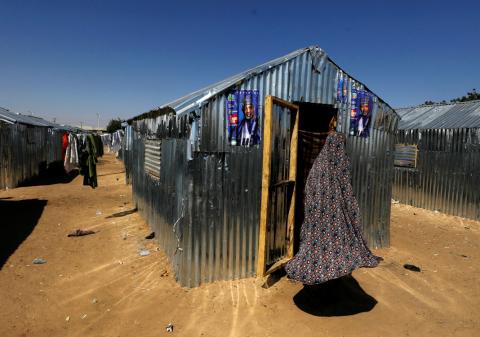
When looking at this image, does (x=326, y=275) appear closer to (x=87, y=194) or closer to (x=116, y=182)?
(x=87, y=194)

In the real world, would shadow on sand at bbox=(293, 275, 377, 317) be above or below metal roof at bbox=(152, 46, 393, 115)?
below

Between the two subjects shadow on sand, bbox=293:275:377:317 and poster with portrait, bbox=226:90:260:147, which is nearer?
shadow on sand, bbox=293:275:377:317

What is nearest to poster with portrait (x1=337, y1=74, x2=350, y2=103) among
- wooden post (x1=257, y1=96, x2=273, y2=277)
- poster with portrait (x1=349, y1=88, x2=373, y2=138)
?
poster with portrait (x1=349, y1=88, x2=373, y2=138)

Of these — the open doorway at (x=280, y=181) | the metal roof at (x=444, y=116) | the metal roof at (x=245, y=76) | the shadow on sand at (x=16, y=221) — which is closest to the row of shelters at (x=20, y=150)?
the shadow on sand at (x=16, y=221)

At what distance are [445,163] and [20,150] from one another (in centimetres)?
1917

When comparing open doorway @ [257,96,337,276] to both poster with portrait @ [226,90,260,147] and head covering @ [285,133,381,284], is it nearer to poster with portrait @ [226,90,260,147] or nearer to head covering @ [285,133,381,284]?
poster with portrait @ [226,90,260,147]

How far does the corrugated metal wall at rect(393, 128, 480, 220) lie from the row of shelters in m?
17.9

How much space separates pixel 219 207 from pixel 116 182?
13.9 meters

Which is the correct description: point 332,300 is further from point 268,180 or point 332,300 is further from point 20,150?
point 20,150

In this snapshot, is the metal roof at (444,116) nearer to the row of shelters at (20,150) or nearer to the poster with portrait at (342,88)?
the poster with portrait at (342,88)

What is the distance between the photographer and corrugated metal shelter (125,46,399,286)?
17.9 feet

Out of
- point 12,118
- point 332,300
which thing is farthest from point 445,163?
point 12,118

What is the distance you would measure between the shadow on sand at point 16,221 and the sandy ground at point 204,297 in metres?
0.07

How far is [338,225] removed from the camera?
4.80m
